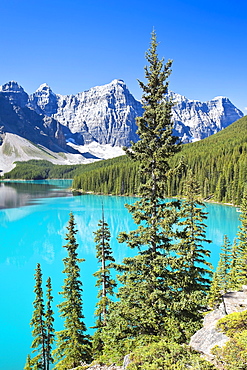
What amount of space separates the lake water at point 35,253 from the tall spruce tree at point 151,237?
11.3 metres

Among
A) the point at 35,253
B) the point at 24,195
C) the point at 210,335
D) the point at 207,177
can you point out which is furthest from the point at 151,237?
the point at 24,195

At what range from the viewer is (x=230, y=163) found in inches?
3590

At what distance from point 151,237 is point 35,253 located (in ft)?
111

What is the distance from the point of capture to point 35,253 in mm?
41031

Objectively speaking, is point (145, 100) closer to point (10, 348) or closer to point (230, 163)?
point (10, 348)

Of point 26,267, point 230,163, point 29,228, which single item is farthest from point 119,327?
point 230,163

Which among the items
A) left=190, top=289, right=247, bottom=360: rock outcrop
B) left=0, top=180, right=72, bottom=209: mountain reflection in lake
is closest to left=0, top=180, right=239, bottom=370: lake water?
left=0, top=180, right=72, bottom=209: mountain reflection in lake

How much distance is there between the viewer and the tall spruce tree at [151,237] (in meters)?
10.9

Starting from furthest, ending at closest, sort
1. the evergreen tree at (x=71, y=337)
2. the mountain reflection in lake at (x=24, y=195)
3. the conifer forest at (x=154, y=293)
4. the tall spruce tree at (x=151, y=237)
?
the mountain reflection in lake at (x=24, y=195) → the evergreen tree at (x=71, y=337) → the tall spruce tree at (x=151, y=237) → the conifer forest at (x=154, y=293)

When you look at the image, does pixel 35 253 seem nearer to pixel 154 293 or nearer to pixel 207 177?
pixel 154 293

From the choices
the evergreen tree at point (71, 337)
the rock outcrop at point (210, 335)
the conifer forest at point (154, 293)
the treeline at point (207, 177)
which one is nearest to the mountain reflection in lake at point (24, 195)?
the treeline at point (207, 177)

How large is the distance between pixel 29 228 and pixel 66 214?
15513 mm

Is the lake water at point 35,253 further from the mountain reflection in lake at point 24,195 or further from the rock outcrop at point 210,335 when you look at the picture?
the rock outcrop at point 210,335

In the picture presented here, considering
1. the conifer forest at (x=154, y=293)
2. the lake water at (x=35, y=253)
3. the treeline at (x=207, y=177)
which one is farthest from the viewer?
the treeline at (x=207, y=177)
